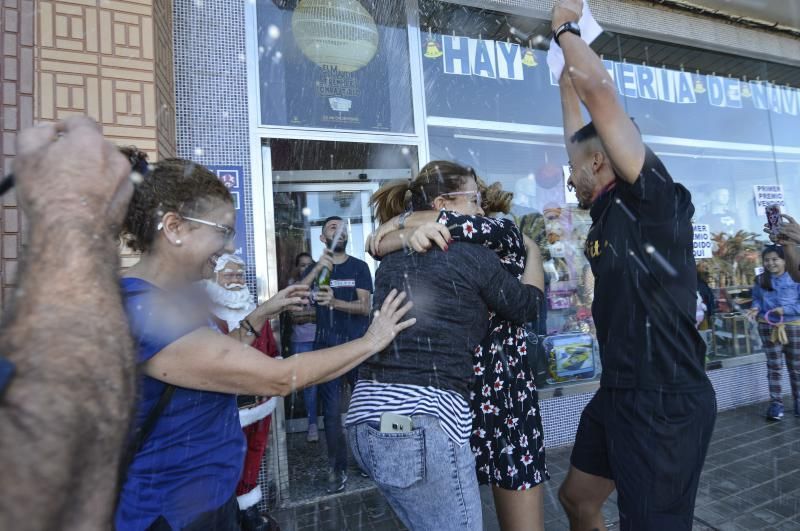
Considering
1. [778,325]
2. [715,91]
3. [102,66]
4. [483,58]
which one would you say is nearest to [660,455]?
[102,66]

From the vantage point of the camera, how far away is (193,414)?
4.31 ft

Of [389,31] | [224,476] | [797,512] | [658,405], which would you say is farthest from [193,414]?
[389,31]

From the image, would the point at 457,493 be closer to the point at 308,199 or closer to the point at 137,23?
the point at 137,23

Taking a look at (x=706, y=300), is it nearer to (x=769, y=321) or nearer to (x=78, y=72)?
(x=769, y=321)

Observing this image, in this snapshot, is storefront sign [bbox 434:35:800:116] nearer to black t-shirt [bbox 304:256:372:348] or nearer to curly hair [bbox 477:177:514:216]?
black t-shirt [bbox 304:256:372:348]

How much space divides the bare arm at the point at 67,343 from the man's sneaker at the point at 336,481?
A: 11.9 ft

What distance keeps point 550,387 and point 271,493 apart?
118 inches

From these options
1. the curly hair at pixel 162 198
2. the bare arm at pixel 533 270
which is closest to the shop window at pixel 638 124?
the bare arm at pixel 533 270

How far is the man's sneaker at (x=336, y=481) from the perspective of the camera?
12.8ft

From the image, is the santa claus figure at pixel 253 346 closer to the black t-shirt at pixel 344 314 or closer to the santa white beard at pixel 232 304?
the santa white beard at pixel 232 304

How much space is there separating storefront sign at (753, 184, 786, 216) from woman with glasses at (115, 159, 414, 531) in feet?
25.3

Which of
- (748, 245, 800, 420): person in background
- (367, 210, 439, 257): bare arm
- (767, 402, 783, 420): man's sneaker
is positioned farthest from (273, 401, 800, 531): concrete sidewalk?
(367, 210, 439, 257): bare arm

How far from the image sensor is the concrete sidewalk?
10.5 ft

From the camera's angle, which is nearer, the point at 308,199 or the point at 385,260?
the point at 385,260
